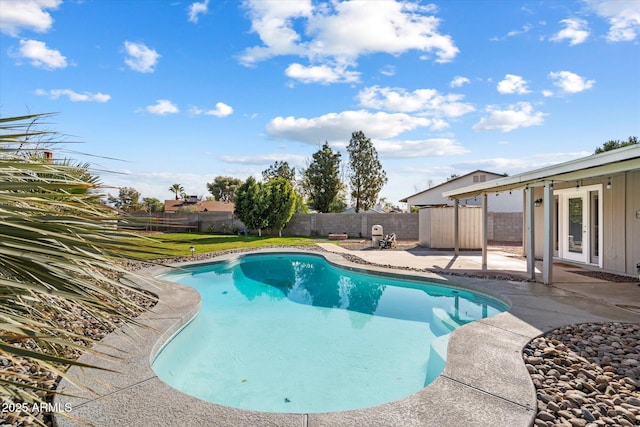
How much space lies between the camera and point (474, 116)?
49.3 feet

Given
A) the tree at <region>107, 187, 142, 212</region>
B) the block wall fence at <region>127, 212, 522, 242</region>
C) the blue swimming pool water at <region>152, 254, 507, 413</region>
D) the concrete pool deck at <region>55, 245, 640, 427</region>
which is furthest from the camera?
the block wall fence at <region>127, 212, 522, 242</region>

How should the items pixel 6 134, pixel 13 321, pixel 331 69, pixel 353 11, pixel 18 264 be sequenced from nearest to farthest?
1. pixel 13 321
2. pixel 18 264
3. pixel 6 134
4. pixel 353 11
5. pixel 331 69

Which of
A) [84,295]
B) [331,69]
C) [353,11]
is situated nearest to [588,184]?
[353,11]

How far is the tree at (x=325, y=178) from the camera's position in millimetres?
29969

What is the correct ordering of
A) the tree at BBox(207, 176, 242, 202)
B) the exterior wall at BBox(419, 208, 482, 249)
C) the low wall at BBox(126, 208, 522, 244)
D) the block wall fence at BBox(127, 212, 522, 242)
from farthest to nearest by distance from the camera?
the tree at BBox(207, 176, 242, 202) → the block wall fence at BBox(127, 212, 522, 242) → the low wall at BBox(126, 208, 522, 244) → the exterior wall at BBox(419, 208, 482, 249)

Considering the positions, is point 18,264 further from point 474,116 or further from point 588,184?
point 474,116

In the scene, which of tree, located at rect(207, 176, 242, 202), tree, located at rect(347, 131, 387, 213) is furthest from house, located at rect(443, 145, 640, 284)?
tree, located at rect(207, 176, 242, 202)

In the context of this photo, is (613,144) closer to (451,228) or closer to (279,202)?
(451,228)

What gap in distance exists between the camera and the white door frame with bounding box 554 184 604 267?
9.73m

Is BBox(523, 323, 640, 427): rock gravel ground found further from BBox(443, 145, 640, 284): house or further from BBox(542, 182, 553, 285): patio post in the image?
BBox(443, 145, 640, 284): house

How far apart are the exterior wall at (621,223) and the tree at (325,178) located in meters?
21.3

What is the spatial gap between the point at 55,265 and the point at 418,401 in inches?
110

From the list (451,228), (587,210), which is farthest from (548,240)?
(451,228)

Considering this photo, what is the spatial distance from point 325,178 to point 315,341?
24.7 meters
